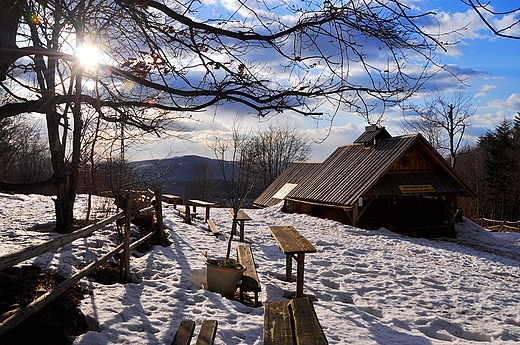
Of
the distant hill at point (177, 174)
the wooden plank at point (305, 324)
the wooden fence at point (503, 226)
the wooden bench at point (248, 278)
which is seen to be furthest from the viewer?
the wooden fence at point (503, 226)

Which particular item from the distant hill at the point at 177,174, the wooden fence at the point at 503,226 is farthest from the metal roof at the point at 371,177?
the wooden fence at the point at 503,226

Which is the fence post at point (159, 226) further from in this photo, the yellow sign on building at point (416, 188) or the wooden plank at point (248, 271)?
the yellow sign on building at point (416, 188)

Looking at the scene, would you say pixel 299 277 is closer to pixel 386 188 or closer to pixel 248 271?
pixel 248 271

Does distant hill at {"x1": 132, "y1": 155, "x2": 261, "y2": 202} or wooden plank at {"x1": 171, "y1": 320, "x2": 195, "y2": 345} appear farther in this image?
distant hill at {"x1": 132, "y1": 155, "x2": 261, "y2": 202}

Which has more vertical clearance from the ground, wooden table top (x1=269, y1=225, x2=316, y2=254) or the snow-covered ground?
wooden table top (x1=269, y1=225, x2=316, y2=254)

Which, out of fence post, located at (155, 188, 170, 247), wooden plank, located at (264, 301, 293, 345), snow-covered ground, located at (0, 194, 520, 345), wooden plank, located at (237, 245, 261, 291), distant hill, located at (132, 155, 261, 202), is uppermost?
distant hill, located at (132, 155, 261, 202)

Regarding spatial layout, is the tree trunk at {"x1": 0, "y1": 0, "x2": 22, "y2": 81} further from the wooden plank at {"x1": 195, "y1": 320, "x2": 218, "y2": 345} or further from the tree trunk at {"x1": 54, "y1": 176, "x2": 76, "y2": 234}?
the tree trunk at {"x1": 54, "y1": 176, "x2": 76, "y2": 234}

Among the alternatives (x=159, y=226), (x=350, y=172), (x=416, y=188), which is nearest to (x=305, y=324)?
(x=159, y=226)

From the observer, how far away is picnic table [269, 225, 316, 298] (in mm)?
5898

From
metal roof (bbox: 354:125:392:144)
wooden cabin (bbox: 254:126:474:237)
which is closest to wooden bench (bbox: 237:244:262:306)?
wooden cabin (bbox: 254:126:474:237)

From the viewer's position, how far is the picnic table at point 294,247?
590 cm

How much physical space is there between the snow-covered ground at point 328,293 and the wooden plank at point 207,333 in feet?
0.44

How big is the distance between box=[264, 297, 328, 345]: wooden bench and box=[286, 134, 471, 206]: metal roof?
12.5 metres

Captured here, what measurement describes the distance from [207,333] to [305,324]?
3.11 ft
